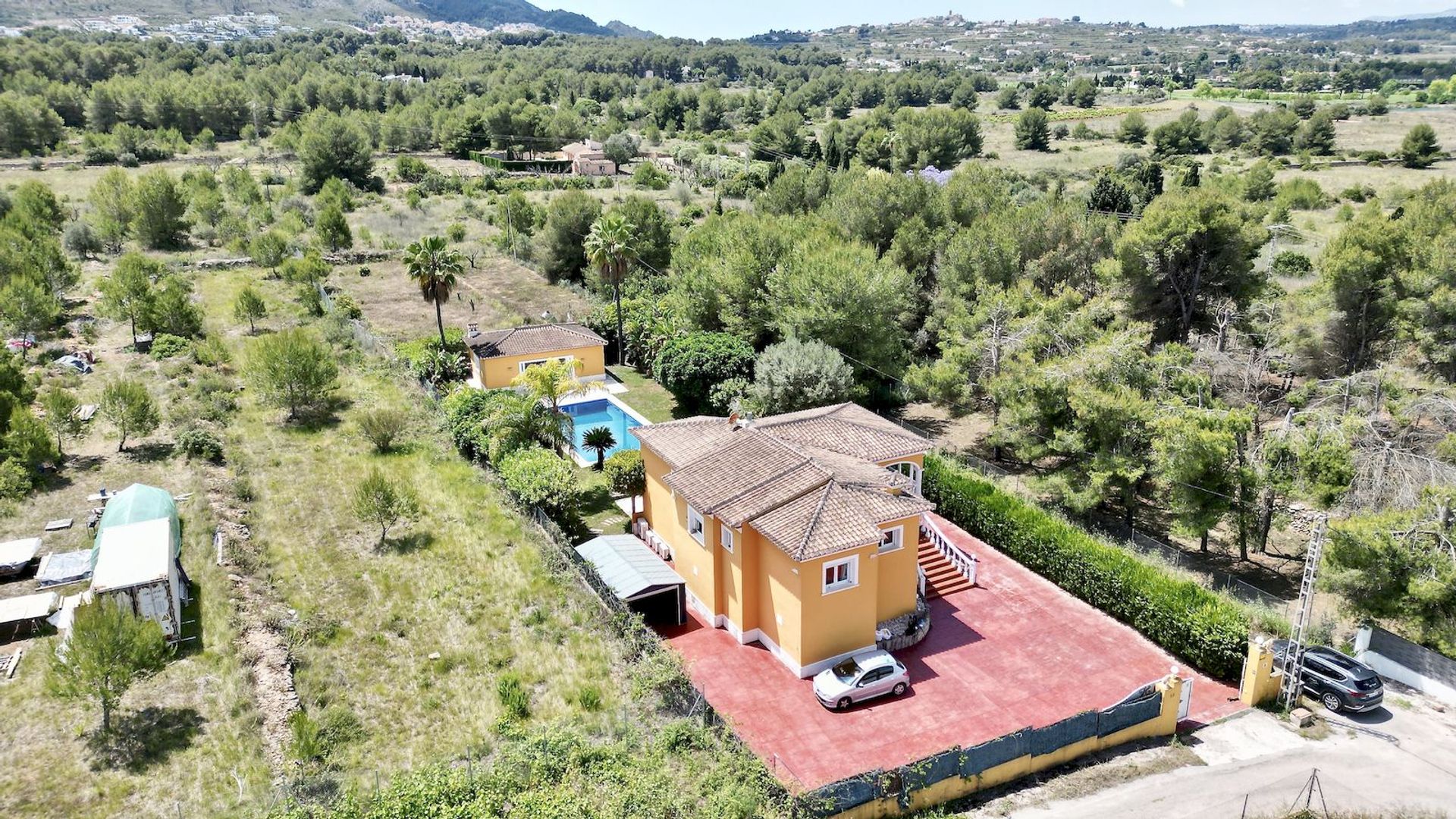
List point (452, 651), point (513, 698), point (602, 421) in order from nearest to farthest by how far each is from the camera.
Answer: point (513, 698) → point (452, 651) → point (602, 421)

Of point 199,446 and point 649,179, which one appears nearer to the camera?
point 199,446

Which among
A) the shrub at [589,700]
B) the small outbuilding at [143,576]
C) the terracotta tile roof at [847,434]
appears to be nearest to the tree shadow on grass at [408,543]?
the small outbuilding at [143,576]

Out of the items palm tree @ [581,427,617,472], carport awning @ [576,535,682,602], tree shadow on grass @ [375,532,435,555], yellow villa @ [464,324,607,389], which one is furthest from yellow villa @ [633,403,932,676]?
yellow villa @ [464,324,607,389]

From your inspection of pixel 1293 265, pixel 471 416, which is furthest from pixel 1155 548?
pixel 1293 265

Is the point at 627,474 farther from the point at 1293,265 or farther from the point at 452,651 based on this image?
the point at 1293,265

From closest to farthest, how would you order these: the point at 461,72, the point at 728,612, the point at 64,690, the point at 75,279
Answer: the point at 64,690
the point at 728,612
the point at 75,279
the point at 461,72

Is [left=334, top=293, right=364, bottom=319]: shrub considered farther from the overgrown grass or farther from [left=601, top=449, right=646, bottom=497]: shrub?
[left=601, top=449, right=646, bottom=497]: shrub

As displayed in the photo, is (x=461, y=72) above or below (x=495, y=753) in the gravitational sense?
above

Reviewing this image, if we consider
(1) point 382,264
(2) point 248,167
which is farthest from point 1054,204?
(2) point 248,167

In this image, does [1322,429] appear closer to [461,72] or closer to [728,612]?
[728,612]
